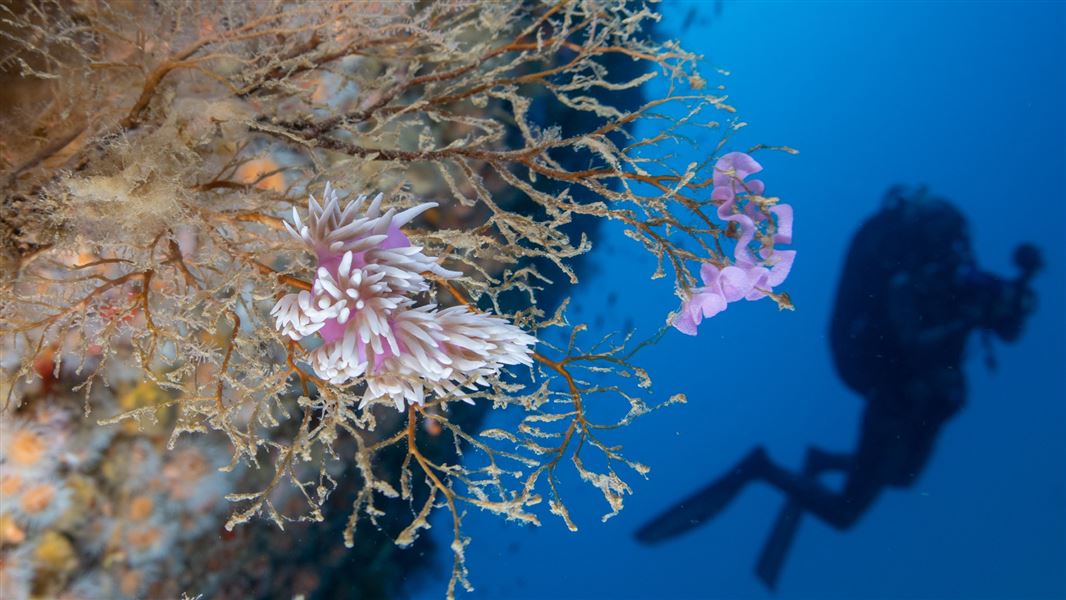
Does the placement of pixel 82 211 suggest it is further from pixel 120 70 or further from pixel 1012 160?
pixel 1012 160

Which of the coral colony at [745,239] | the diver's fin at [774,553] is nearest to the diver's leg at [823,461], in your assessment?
the diver's fin at [774,553]

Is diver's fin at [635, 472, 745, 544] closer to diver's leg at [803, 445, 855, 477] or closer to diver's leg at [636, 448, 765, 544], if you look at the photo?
diver's leg at [636, 448, 765, 544]

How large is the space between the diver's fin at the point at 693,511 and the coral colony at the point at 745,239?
231cm

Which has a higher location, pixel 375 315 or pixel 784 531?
pixel 784 531

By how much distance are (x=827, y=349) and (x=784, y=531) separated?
117 centimetres

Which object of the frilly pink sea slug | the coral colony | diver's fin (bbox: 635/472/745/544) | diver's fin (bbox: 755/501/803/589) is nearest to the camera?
the frilly pink sea slug

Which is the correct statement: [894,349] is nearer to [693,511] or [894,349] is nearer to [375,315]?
[693,511]

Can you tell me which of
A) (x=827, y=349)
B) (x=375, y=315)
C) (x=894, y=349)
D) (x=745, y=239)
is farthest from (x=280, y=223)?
(x=894, y=349)

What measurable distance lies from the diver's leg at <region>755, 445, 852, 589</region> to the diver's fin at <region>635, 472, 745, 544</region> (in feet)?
1.22

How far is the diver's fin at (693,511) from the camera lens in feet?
11.8

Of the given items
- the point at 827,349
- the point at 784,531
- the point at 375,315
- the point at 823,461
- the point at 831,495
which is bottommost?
the point at 375,315

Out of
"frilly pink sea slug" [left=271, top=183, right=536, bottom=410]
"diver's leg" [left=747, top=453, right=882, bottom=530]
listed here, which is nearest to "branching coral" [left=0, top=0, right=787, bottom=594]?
"frilly pink sea slug" [left=271, top=183, right=536, bottom=410]

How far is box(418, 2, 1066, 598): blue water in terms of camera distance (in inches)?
133

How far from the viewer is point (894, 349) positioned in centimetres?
372
